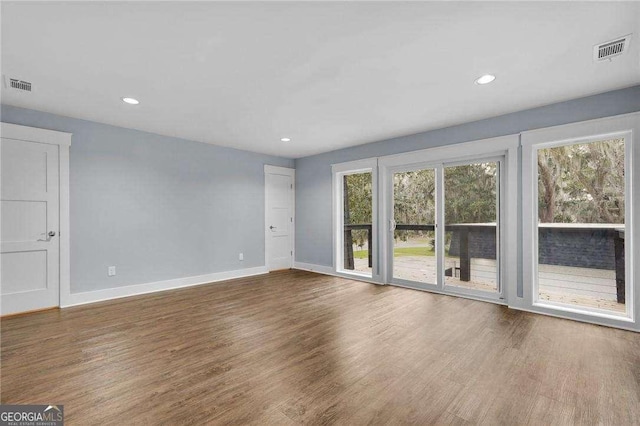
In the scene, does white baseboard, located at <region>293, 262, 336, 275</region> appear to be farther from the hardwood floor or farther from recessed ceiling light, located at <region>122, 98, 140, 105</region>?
recessed ceiling light, located at <region>122, 98, 140, 105</region>

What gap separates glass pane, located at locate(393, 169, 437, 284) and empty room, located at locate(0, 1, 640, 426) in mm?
34

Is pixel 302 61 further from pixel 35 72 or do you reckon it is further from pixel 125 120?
pixel 125 120

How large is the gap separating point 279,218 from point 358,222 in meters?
1.78

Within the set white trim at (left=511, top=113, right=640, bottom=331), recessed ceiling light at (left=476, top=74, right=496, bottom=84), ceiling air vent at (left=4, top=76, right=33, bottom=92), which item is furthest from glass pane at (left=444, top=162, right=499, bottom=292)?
ceiling air vent at (left=4, top=76, right=33, bottom=92)

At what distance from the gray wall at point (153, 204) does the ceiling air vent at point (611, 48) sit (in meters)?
5.12

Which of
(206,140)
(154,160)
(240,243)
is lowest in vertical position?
(240,243)

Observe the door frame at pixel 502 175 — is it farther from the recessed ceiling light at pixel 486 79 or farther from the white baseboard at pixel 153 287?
the white baseboard at pixel 153 287

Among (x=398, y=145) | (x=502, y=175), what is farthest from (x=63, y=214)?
(x=502, y=175)

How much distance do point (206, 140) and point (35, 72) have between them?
2.50m

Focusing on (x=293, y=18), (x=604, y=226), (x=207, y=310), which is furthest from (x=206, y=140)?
(x=604, y=226)

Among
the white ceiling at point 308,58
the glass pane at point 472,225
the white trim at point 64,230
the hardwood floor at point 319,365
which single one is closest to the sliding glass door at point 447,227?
the glass pane at point 472,225

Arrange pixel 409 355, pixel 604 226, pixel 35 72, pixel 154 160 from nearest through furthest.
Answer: pixel 409 355 < pixel 35 72 < pixel 604 226 < pixel 154 160

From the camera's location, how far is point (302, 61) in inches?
99.5

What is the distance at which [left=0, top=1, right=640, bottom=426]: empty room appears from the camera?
1.93 m
